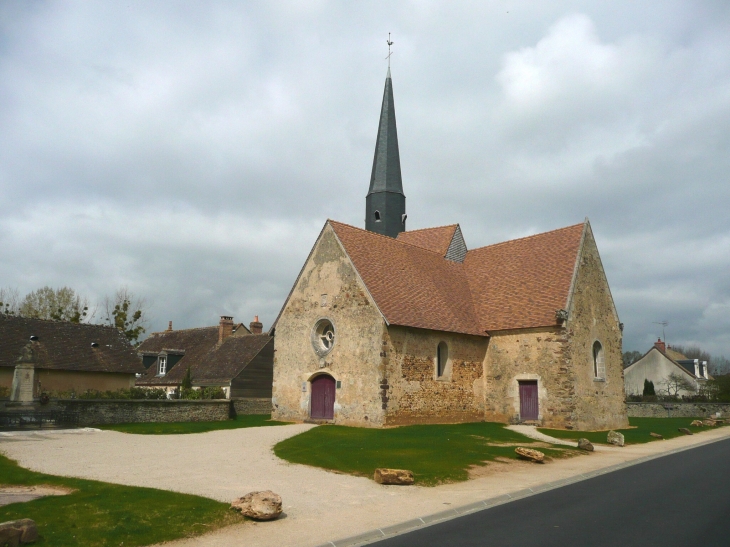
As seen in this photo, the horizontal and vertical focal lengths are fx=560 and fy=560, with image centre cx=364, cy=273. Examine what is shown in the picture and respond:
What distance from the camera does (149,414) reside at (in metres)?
23.9

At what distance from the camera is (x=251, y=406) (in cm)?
3144

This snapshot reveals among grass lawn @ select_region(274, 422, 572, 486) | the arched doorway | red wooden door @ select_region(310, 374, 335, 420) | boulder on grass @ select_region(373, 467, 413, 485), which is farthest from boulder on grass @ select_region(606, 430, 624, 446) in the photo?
boulder on grass @ select_region(373, 467, 413, 485)

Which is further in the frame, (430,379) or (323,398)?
(323,398)

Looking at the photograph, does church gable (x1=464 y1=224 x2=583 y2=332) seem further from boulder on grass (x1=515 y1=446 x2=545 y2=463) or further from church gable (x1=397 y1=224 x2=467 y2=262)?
boulder on grass (x1=515 y1=446 x2=545 y2=463)

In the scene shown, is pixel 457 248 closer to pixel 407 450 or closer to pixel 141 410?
pixel 141 410

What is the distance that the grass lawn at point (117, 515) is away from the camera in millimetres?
7281

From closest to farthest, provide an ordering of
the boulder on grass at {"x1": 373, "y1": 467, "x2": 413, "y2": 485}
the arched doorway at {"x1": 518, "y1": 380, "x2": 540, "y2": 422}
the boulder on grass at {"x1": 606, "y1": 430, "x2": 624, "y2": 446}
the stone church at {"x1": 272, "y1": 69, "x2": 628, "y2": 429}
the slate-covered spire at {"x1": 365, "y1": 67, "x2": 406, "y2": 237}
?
1. the boulder on grass at {"x1": 373, "y1": 467, "x2": 413, "y2": 485}
2. the boulder on grass at {"x1": 606, "y1": 430, "x2": 624, "y2": 446}
3. the stone church at {"x1": 272, "y1": 69, "x2": 628, "y2": 429}
4. the arched doorway at {"x1": 518, "y1": 380, "x2": 540, "y2": 422}
5. the slate-covered spire at {"x1": 365, "y1": 67, "x2": 406, "y2": 237}

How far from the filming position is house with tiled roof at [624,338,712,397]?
53.2m

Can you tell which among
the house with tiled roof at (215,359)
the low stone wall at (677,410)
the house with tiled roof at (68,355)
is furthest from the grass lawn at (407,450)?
the low stone wall at (677,410)

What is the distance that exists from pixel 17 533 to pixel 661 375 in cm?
6021

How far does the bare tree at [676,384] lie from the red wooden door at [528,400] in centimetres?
3489

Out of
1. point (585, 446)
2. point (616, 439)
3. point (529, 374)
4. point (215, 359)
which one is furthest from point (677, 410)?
point (215, 359)

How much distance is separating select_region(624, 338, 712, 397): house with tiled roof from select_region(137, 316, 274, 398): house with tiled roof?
124 feet

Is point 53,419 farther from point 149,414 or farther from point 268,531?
point 268,531
